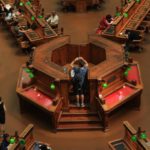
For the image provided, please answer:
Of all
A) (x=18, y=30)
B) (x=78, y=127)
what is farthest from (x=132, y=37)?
(x=78, y=127)

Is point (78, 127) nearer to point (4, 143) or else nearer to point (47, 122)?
point (47, 122)

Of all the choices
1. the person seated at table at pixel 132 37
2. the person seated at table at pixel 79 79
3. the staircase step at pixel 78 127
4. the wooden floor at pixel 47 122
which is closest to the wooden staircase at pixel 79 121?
the staircase step at pixel 78 127

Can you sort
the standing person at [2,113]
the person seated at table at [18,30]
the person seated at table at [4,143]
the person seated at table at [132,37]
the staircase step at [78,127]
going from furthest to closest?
1. the person seated at table at [18,30]
2. the person seated at table at [132,37]
3. the staircase step at [78,127]
4. the standing person at [2,113]
5. the person seated at table at [4,143]

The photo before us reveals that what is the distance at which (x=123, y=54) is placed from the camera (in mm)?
11930

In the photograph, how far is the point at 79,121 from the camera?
10867 millimetres

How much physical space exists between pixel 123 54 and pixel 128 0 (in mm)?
5159

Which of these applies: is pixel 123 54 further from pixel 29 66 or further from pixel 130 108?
pixel 29 66

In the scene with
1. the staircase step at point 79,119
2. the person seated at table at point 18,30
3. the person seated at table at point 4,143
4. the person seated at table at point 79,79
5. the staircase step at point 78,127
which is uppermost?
the person seated at table at point 18,30

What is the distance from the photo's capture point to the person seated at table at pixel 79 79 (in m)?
10.9

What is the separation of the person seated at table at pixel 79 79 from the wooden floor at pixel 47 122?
3.29ft

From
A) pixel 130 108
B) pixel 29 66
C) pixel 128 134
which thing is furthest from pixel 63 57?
pixel 128 134

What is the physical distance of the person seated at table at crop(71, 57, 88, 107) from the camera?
10.9 m

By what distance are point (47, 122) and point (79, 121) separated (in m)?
0.95

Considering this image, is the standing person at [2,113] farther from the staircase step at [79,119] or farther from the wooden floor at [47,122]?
the staircase step at [79,119]
